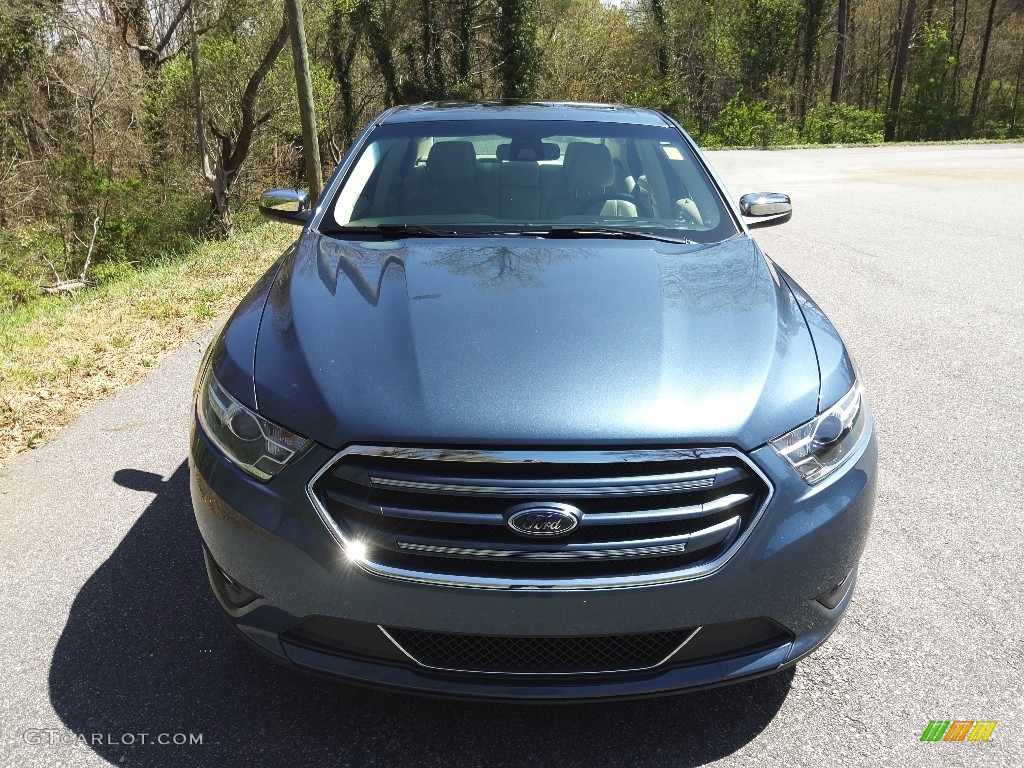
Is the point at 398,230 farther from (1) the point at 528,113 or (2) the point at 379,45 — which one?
(2) the point at 379,45

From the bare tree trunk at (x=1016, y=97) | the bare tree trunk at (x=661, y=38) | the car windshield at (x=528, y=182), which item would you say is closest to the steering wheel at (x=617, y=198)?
the car windshield at (x=528, y=182)

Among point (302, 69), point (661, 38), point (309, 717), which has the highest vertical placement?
point (661, 38)

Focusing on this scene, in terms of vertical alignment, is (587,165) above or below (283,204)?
above

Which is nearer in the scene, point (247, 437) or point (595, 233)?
point (247, 437)

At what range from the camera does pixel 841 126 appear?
3528cm

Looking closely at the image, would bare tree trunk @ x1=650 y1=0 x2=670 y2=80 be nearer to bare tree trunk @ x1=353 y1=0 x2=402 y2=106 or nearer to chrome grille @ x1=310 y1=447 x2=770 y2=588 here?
bare tree trunk @ x1=353 y1=0 x2=402 y2=106

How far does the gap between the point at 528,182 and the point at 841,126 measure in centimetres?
3649


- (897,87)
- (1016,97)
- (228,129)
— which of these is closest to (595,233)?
(228,129)


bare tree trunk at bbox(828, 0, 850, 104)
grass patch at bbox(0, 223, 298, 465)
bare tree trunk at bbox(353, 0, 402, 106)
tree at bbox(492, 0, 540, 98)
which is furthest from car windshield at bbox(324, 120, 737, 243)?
bare tree trunk at bbox(828, 0, 850, 104)

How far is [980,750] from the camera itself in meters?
2.13

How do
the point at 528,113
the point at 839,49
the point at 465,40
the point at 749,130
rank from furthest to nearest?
the point at 839,49 → the point at 465,40 → the point at 749,130 → the point at 528,113

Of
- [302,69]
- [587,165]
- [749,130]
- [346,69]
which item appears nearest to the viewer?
[587,165]

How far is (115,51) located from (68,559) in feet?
78.8

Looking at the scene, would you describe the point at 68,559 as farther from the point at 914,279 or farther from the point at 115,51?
the point at 115,51
